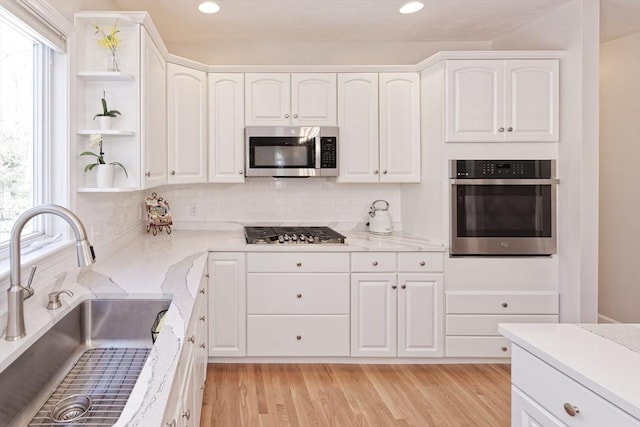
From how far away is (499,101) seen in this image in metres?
3.01

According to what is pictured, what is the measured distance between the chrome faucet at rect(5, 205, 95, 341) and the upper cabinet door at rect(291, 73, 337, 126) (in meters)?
2.38

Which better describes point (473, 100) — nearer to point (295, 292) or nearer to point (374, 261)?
point (374, 261)

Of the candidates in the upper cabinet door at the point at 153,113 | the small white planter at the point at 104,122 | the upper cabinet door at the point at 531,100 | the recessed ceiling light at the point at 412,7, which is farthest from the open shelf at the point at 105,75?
the upper cabinet door at the point at 531,100

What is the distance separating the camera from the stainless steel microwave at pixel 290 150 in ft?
11.1

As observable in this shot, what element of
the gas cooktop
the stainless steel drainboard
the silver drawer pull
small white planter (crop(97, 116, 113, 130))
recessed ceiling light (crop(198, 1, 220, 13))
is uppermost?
recessed ceiling light (crop(198, 1, 220, 13))

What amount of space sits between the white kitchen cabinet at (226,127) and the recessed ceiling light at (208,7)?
1.58 feet

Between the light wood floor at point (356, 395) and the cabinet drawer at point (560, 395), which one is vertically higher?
the cabinet drawer at point (560, 395)

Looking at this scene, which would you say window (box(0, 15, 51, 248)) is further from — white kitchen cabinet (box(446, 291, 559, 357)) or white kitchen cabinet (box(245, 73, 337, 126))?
white kitchen cabinet (box(446, 291, 559, 357))

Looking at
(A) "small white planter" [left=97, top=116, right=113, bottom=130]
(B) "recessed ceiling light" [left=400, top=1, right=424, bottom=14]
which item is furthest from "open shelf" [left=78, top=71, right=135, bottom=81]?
(B) "recessed ceiling light" [left=400, top=1, right=424, bottom=14]

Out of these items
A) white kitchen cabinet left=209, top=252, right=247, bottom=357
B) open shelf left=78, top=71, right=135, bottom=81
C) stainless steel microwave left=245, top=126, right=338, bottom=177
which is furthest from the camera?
stainless steel microwave left=245, top=126, right=338, bottom=177

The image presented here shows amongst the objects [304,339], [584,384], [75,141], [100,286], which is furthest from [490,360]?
[75,141]

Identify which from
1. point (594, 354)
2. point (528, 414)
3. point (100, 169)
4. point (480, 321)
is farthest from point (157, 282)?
point (480, 321)

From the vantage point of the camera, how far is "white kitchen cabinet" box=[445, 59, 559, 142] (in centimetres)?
299

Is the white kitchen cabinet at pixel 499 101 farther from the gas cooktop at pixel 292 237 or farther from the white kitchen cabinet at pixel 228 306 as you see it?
the white kitchen cabinet at pixel 228 306
